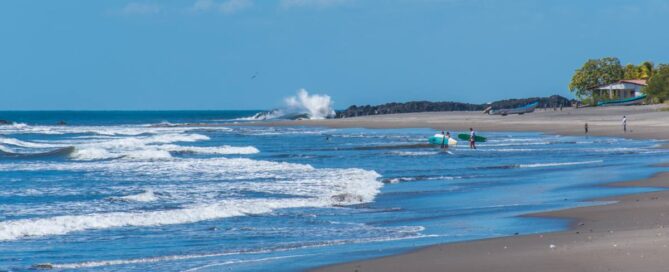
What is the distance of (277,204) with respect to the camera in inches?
880

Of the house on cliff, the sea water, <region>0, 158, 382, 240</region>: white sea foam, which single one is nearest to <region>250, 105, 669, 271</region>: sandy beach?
the sea water

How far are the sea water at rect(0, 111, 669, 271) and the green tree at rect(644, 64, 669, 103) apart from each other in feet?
144

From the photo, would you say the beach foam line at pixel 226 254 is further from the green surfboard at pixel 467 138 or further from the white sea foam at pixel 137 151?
the green surfboard at pixel 467 138

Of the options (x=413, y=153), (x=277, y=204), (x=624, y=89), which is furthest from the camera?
(x=624, y=89)

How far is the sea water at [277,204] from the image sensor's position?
15.4 meters

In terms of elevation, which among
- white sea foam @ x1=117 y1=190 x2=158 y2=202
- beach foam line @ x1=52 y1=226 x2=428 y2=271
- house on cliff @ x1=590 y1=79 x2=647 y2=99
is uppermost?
house on cliff @ x1=590 y1=79 x2=647 y2=99

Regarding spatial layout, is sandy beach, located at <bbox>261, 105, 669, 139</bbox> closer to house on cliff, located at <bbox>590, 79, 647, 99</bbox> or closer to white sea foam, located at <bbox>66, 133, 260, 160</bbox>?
house on cliff, located at <bbox>590, 79, 647, 99</bbox>

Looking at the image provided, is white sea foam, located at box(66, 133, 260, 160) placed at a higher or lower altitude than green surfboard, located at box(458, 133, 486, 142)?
lower

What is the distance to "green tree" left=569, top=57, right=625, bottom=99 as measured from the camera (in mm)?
106125

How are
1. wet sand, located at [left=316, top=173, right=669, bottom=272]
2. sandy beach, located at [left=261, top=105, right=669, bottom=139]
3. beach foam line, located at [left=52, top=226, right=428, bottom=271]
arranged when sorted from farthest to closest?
sandy beach, located at [left=261, top=105, right=669, bottom=139] < beach foam line, located at [left=52, top=226, right=428, bottom=271] < wet sand, located at [left=316, top=173, right=669, bottom=272]

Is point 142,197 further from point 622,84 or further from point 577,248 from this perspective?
point 622,84

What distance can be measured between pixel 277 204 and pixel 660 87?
68.5m

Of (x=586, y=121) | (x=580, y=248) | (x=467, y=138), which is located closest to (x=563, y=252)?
(x=580, y=248)

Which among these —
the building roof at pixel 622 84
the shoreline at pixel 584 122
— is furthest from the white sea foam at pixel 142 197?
the building roof at pixel 622 84
